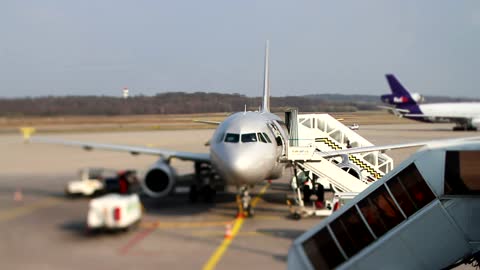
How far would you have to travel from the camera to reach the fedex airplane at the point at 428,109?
15145 mm


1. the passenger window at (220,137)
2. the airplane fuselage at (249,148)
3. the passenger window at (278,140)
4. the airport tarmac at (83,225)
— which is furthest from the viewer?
the passenger window at (278,140)

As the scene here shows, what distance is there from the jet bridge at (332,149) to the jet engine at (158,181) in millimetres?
6651

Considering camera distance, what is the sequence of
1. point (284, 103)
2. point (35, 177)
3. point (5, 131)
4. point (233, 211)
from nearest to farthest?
point (5, 131) < point (35, 177) < point (233, 211) < point (284, 103)

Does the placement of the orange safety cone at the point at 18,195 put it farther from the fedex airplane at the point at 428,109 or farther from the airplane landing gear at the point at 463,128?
the airplane landing gear at the point at 463,128

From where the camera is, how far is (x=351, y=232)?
8055mm

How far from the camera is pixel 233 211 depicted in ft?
38.1

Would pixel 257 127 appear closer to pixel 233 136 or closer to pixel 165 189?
pixel 233 136

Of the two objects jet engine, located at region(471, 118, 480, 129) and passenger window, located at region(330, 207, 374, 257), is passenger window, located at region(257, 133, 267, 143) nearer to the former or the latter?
passenger window, located at region(330, 207, 374, 257)

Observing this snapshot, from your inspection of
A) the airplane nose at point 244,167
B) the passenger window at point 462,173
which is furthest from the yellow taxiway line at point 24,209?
the passenger window at point 462,173

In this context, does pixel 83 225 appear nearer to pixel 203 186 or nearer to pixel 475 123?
pixel 203 186

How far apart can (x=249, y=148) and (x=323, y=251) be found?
647cm

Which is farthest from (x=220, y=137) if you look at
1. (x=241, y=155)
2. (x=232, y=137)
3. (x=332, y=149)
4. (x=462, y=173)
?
(x=462, y=173)

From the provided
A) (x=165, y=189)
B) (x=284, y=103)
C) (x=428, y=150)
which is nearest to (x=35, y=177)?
(x=165, y=189)

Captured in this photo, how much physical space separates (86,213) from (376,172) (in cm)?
1454
